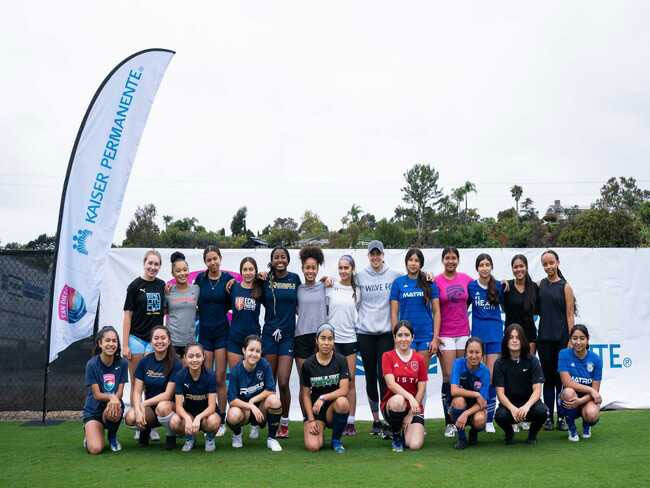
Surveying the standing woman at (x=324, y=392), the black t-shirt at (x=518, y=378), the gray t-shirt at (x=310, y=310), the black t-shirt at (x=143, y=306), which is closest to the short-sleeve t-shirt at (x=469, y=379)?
the black t-shirt at (x=518, y=378)

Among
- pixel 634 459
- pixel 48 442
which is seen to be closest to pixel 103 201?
pixel 48 442

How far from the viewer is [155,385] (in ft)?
17.0

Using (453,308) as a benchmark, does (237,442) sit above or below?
below

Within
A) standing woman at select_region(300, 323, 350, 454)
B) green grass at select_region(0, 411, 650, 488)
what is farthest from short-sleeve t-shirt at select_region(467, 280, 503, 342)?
standing woman at select_region(300, 323, 350, 454)

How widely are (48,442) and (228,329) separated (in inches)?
68.5

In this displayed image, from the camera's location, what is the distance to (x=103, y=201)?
20.5 ft

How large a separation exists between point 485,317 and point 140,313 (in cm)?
303

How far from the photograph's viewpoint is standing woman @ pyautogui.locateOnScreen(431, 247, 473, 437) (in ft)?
18.5

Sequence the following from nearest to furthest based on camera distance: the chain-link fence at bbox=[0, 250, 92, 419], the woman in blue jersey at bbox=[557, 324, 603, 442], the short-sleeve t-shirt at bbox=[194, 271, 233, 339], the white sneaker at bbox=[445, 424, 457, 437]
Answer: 1. the woman in blue jersey at bbox=[557, 324, 603, 442]
2. the white sneaker at bbox=[445, 424, 457, 437]
3. the short-sleeve t-shirt at bbox=[194, 271, 233, 339]
4. the chain-link fence at bbox=[0, 250, 92, 419]

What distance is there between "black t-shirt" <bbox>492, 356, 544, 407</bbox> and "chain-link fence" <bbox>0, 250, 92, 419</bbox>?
14.4 ft

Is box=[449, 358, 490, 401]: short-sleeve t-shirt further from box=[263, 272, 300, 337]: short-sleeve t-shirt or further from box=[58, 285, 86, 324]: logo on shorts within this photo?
box=[58, 285, 86, 324]: logo on shorts

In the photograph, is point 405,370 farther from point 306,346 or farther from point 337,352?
point 306,346

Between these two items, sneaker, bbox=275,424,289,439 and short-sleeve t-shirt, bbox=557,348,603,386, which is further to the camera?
sneaker, bbox=275,424,289,439

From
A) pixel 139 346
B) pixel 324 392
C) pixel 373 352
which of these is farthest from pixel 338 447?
pixel 139 346
